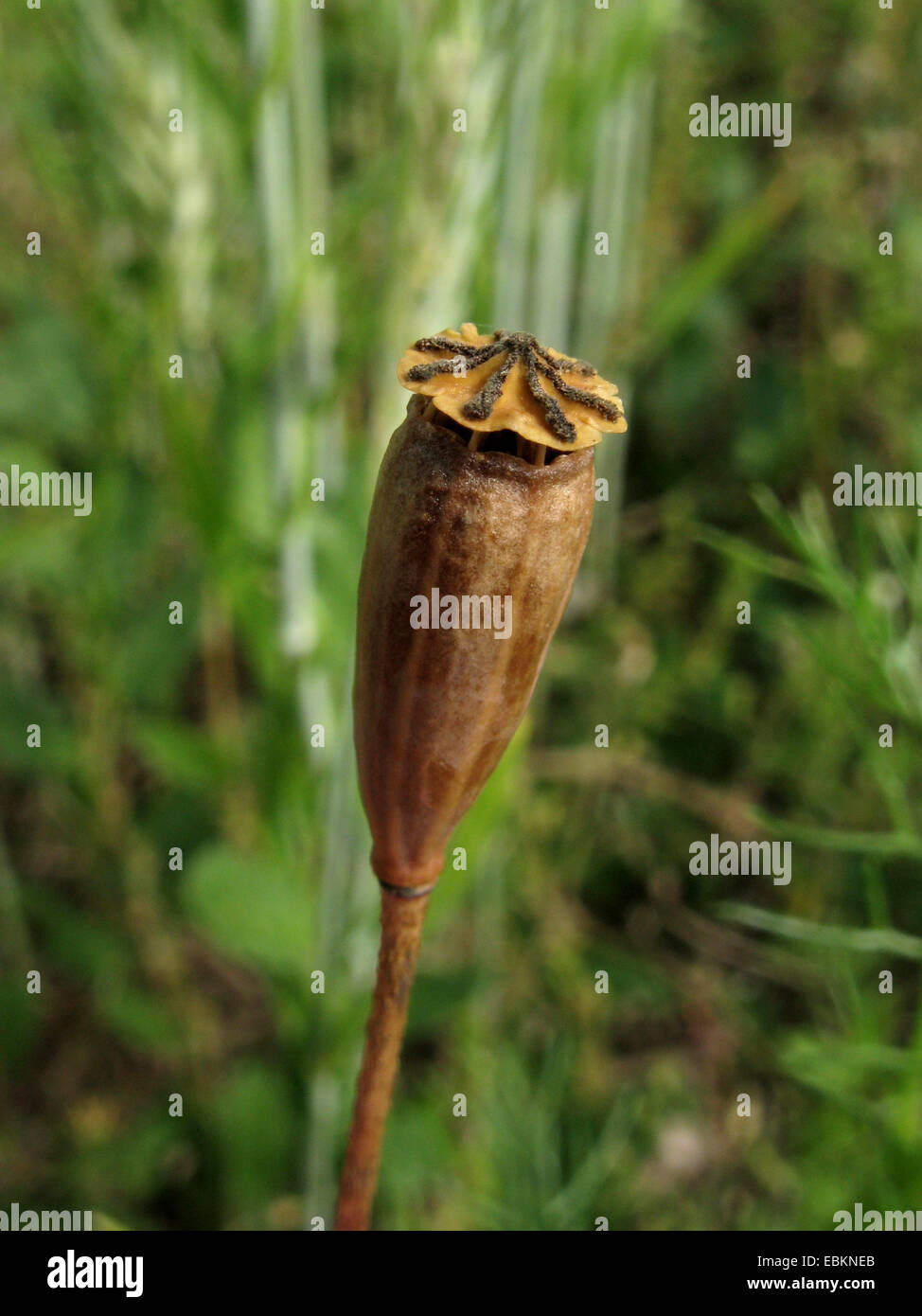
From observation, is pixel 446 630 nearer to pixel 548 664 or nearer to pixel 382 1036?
pixel 382 1036

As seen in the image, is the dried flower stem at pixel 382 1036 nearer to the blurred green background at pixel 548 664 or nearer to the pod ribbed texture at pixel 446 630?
the pod ribbed texture at pixel 446 630

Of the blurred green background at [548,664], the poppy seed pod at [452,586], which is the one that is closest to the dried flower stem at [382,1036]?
the poppy seed pod at [452,586]

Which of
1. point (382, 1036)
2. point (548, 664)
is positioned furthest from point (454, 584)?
point (548, 664)

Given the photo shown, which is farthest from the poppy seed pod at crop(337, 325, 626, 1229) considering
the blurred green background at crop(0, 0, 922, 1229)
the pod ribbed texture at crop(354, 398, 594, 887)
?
the blurred green background at crop(0, 0, 922, 1229)

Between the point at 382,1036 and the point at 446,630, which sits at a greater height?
the point at 446,630

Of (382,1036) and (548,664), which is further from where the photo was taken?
(548,664)

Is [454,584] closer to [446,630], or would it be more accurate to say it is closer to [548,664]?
[446,630]
